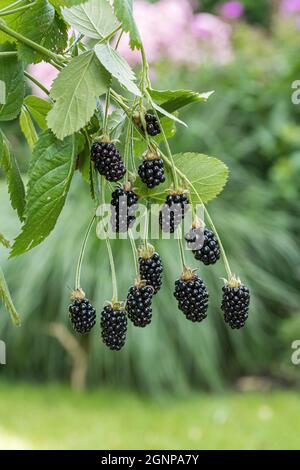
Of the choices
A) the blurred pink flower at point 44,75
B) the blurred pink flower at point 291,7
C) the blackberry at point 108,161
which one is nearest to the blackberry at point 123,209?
the blackberry at point 108,161

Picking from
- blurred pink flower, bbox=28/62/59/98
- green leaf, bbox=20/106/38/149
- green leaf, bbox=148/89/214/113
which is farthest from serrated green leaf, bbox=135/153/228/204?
blurred pink flower, bbox=28/62/59/98

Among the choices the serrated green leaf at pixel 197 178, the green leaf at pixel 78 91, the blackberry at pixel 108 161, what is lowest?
the blackberry at pixel 108 161

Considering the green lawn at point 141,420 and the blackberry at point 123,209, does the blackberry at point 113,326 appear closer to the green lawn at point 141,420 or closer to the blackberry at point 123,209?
the blackberry at point 123,209

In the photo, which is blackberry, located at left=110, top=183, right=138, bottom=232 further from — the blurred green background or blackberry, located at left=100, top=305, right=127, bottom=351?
the blurred green background

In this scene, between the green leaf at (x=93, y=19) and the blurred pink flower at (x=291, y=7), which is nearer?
the green leaf at (x=93, y=19)

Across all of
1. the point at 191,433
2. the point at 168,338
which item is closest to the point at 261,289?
the point at 168,338

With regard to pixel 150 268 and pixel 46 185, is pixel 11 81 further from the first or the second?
pixel 150 268

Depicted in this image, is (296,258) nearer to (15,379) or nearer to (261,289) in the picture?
(261,289)

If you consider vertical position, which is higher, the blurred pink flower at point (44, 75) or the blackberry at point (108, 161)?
the blurred pink flower at point (44, 75)
